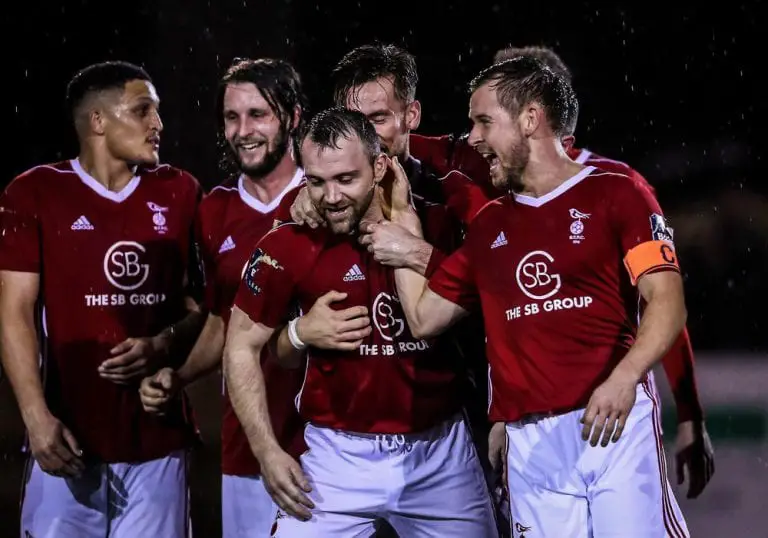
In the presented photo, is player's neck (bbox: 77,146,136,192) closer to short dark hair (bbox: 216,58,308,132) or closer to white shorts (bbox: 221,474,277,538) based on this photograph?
short dark hair (bbox: 216,58,308,132)

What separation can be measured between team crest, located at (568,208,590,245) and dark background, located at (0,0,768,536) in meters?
3.67

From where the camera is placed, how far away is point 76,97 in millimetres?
4109

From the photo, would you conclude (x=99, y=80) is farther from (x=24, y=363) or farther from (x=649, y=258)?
(x=649, y=258)

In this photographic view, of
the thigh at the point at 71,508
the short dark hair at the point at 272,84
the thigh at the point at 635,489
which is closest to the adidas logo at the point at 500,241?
the thigh at the point at 635,489

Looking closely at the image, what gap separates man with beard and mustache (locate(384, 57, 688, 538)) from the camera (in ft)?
9.36

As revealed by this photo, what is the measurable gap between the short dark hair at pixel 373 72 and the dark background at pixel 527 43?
2952 mm

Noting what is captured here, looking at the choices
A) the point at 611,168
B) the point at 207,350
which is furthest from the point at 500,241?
the point at 207,350

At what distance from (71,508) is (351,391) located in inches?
45.0

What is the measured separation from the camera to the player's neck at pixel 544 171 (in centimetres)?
311

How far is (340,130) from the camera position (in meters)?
3.20

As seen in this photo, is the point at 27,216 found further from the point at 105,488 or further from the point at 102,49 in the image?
the point at 102,49

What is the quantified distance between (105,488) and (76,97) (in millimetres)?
1423

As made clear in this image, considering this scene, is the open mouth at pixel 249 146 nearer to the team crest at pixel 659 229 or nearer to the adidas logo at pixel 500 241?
the adidas logo at pixel 500 241

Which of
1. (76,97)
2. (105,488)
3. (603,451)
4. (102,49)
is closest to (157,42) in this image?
(102,49)
